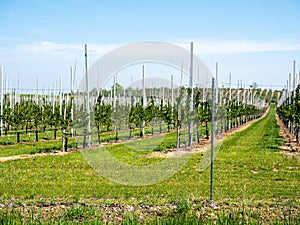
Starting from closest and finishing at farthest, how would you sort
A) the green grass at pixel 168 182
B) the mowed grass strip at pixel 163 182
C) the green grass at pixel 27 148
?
the green grass at pixel 168 182 < the mowed grass strip at pixel 163 182 < the green grass at pixel 27 148

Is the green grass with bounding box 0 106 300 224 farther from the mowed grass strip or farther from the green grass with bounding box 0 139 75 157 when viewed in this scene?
the green grass with bounding box 0 139 75 157

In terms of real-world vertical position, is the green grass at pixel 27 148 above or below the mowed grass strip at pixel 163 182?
below

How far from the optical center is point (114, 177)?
1211 centimetres

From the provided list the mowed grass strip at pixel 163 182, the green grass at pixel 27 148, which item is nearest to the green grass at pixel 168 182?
the mowed grass strip at pixel 163 182

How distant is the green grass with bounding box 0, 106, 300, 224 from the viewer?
9.41 meters

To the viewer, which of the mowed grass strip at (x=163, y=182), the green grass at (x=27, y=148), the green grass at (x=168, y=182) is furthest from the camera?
the green grass at (x=27, y=148)

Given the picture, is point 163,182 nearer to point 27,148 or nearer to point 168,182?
point 168,182

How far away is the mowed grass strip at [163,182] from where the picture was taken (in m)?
9.86

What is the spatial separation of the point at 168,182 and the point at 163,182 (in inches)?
5.5

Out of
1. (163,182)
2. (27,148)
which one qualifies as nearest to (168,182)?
(163,182)

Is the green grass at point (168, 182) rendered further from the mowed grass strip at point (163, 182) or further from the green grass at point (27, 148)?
the green grass at point (27, 148)

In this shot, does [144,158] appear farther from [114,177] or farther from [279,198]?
[279,198]

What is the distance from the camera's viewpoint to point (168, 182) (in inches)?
449

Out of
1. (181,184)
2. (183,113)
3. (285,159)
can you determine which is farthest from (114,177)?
(183,113)
